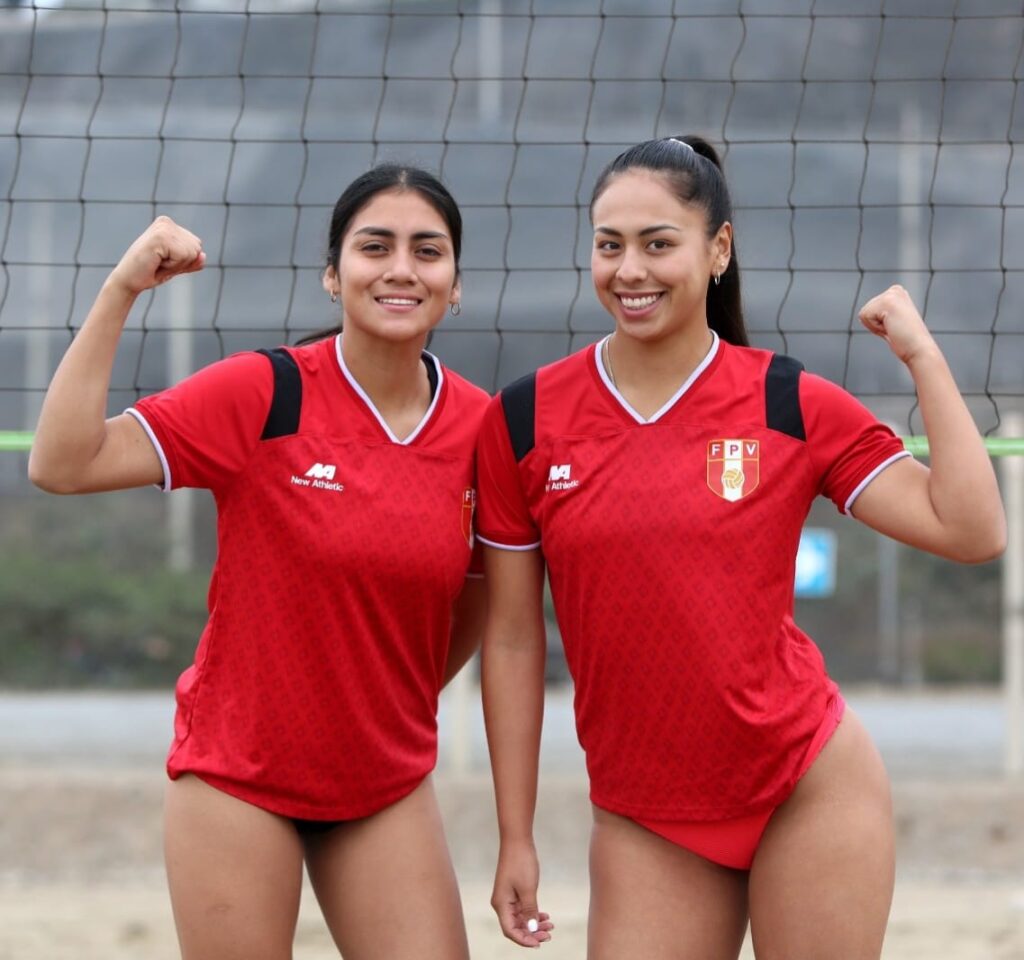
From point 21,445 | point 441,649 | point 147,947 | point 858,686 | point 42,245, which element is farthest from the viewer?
point 42,245

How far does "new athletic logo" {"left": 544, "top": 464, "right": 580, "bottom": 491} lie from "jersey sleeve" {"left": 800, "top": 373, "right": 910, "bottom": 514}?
423mm

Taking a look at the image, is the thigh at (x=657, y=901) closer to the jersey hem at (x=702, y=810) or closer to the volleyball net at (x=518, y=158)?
the jersey hem at (x=702, y=810)

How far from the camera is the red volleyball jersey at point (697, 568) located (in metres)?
2.86

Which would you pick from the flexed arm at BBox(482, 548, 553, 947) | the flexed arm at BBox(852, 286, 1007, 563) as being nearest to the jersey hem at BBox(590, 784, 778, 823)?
the flexed arm at BBox(482, 548, 553, 947)

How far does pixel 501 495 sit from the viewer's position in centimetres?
306

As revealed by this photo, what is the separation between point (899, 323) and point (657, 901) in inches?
43.0

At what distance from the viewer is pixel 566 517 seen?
2924 mm

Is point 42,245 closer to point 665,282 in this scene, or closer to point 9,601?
point 9,601

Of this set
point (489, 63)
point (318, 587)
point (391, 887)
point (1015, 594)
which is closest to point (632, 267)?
point (318, 587)

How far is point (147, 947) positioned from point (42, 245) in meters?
9.57

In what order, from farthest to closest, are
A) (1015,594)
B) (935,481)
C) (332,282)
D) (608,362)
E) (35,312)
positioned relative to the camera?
(35,312)
(1015,594)
(332,282)
(608,362)
(935,481)

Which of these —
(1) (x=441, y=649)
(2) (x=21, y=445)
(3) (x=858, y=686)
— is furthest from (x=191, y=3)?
(1) (x=441, y=649)

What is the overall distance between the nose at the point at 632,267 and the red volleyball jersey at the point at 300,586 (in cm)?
54

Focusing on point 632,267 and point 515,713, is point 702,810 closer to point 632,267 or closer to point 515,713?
point 515,713
